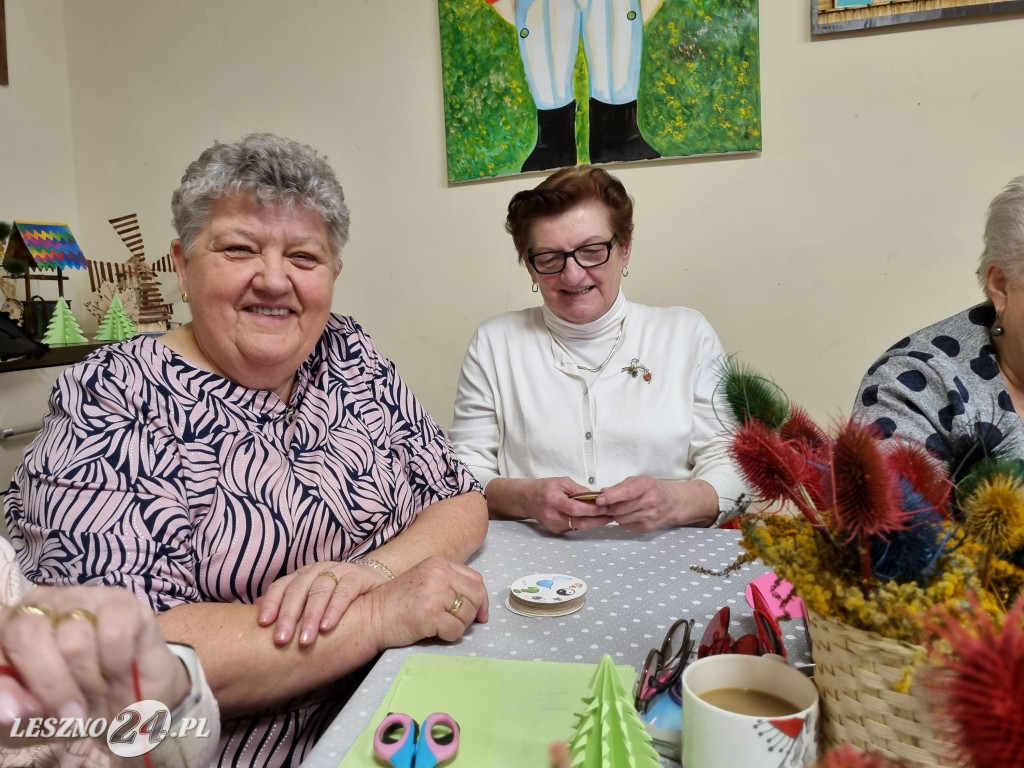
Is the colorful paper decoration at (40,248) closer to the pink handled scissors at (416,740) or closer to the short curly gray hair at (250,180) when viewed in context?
the short curly gray hair at (250,180)

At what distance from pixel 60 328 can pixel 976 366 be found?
2.58 m

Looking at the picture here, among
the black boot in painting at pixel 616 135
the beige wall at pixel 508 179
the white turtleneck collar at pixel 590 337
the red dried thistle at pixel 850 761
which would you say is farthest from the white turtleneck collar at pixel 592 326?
the red dried thistle at pixel 850 761

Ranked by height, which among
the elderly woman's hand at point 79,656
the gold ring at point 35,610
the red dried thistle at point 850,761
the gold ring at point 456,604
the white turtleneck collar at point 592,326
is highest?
the white turtleneck collar at point 592,326

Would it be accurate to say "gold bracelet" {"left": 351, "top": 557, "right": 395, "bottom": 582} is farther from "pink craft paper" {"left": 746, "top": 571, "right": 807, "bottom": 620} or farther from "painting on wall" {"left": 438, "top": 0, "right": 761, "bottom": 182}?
"painting on wall" {"left": 438, "top": 0, "right": 761, "bottom": 182}

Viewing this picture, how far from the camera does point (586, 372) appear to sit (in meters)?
1.96

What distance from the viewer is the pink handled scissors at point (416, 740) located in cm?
65

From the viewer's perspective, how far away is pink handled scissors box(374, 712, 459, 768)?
0.65m

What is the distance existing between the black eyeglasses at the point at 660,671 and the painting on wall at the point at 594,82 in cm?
181

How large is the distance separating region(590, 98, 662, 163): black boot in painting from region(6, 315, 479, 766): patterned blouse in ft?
4.68

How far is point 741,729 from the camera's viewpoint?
1.78 feet

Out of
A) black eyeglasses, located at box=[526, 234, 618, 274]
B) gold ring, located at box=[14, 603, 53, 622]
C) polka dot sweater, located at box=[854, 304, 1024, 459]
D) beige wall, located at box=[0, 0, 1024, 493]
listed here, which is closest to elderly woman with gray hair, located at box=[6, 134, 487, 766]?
gold ring, located at box=[14, 603, 53, 622]

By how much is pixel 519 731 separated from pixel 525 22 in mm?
2210

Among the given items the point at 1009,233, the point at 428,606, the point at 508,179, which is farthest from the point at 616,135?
the point at 428,606

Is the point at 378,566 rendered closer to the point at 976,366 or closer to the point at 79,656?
the point at 79,656
